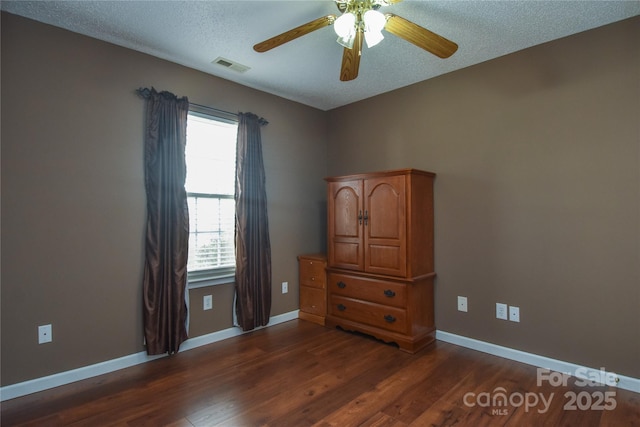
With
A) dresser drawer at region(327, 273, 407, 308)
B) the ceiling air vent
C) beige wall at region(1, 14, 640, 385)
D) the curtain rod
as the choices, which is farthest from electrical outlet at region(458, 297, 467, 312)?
the ceiling air vent

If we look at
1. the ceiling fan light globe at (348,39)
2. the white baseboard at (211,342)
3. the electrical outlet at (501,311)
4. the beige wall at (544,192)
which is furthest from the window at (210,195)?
the electrical outlet at (501,311)

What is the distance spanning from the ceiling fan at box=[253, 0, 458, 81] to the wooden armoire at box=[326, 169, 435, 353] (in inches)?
48.5

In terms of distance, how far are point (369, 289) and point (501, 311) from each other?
1.17m

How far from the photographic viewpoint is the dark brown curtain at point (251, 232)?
3.41 meters

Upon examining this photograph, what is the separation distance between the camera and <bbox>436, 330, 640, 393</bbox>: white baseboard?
233 cm

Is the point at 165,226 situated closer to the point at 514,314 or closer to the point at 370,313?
the point at 370,313

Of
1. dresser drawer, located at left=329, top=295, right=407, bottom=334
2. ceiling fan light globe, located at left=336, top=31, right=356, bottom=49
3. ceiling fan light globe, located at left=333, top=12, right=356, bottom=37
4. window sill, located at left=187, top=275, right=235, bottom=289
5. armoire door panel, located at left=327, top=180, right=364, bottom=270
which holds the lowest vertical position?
dresser drawer, located at left=329, top=295, right=407, bottom=334

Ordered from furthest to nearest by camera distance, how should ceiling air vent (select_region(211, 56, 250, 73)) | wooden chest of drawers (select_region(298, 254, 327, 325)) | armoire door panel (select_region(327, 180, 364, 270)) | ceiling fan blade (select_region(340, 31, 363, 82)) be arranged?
wooden chest of drawers (select_region(298, 254, 327, 325)), armoire door panel (select_region(327, 180, 364, 270)), ceiling air vent (select_region(211, 56, 250, 73)), ceiling fan blade (select_region(340, 31, 363, 82))

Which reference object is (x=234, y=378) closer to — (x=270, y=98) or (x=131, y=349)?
(x=131, y=349)

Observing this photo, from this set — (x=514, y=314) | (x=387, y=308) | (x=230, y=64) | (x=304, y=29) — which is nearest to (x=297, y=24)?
(x=304, y=29)

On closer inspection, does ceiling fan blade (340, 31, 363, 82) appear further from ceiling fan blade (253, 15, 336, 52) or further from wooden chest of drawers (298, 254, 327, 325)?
wooden chest of drawers (298, 254, 327, 325)

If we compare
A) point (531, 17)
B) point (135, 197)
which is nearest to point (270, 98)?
point (135, 197)

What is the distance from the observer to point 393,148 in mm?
3699

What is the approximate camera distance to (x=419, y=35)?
2018 mm
